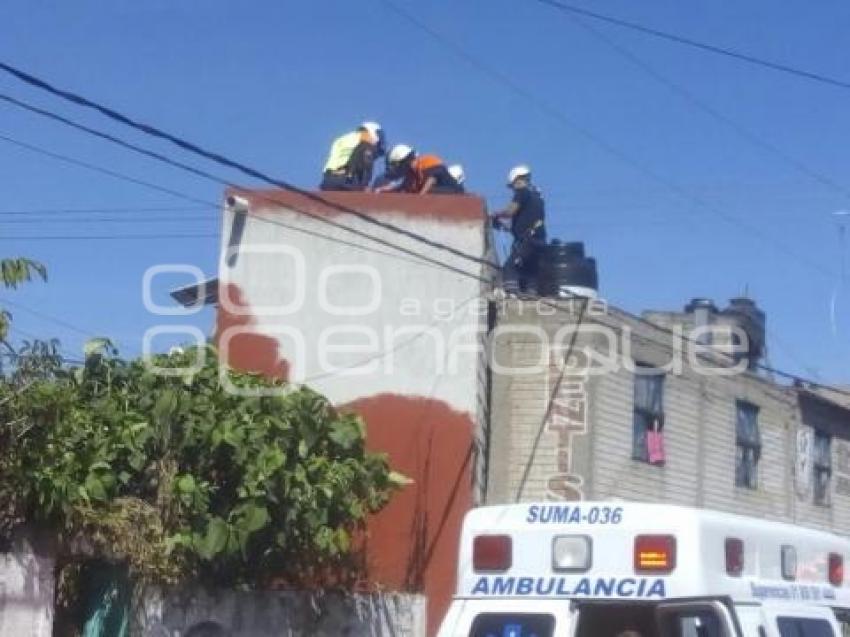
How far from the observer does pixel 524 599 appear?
808 centimetres

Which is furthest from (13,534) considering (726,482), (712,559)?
(726,482)

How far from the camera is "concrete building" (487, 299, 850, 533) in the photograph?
19.2 metres

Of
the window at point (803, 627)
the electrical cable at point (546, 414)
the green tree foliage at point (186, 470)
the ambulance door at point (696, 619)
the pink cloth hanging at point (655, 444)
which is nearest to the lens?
the ambulance door at point (696, 619)

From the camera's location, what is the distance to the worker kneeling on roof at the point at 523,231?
2022cm

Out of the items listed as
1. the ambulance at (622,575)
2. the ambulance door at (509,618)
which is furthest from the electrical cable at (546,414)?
the ambulance door at (509,618)

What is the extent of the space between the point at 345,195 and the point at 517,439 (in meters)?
3.82

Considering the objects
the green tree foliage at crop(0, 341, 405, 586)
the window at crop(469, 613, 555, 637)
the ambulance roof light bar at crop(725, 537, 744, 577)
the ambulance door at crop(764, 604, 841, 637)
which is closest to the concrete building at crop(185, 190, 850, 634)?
the green tree foliage at crop(0, 341, 405, 586)

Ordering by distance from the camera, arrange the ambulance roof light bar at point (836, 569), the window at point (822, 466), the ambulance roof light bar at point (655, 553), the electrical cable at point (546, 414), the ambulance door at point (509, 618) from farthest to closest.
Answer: the window at point (822, 466)
the electrical cable at point (546, 414)
the ambulance roof light bar at point (836, 569)
the ambulance door at point (509, 618)
the ambulance roof light bar at point (655, 553)

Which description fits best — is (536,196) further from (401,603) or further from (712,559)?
(712,559)

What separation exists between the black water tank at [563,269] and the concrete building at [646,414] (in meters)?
0.79

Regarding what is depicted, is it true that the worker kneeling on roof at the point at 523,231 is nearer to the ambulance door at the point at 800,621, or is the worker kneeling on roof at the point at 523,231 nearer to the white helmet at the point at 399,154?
the white helmet at the point at 399,154

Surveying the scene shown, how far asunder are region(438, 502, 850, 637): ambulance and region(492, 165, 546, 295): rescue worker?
11.6m

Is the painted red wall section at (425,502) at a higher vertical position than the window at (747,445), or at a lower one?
lower

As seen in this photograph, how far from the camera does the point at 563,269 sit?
20.4 meters
